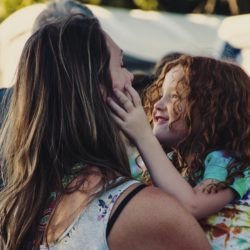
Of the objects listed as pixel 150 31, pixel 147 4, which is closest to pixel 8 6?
pixel 147 4

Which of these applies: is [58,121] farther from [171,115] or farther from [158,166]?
[171,115]

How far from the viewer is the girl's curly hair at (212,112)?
2.54m

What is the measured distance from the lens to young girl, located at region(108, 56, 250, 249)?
7.55 ft

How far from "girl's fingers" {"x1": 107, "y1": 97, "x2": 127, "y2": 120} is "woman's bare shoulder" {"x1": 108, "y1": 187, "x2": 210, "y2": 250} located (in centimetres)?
31

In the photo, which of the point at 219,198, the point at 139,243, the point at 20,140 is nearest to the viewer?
the point at 139,243

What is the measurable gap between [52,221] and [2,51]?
Result: 4324 mm

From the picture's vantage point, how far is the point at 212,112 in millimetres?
2559

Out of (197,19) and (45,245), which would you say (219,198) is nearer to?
(45,245)

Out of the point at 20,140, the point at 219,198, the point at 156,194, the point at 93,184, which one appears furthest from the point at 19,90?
the point at 219,198

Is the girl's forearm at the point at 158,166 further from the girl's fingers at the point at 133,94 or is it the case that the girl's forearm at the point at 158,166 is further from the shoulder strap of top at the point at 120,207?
the shoulder strap of top at the point at 120,207

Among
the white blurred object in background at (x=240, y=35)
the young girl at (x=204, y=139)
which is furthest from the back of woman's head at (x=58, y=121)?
the white blurred object in background at (x=240, y=35)

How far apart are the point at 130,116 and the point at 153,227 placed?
1.28 feet

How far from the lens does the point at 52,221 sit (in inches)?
82.7

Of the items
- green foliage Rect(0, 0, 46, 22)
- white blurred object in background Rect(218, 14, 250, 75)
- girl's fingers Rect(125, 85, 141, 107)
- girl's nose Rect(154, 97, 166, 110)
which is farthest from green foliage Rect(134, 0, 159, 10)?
girl's fingers Rect(125, 85, 141, 107)
